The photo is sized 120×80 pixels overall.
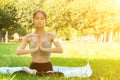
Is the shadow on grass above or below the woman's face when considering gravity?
below

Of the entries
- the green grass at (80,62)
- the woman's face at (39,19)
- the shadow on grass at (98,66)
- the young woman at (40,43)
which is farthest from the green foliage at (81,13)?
the woman's face at (39,19)

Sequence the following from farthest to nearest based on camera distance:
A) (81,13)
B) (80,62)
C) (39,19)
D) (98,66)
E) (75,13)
Answer: (81,13), (75,13), (80,62), (98,66), (39,19)

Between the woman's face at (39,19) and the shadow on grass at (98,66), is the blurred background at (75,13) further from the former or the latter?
the woman's face at (39,19)

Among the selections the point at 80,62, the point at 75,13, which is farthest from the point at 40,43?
the point at 75,13

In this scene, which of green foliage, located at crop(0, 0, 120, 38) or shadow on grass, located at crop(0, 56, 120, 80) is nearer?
shadow on grass, located at crop(0, 56, 120, 80)

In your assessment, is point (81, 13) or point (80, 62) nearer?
point (80, 62)

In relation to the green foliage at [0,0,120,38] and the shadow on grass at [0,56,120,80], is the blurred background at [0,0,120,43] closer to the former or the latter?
the green foliage at [0,0,120,38]

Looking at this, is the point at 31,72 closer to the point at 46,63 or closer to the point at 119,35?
the point at 46,63

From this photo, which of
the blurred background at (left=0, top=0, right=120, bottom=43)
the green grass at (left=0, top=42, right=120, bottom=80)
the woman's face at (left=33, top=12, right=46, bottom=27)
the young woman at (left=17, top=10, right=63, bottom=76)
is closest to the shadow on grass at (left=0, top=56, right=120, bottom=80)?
the green grass at (left=0, top=42, right=120, bottom=80)

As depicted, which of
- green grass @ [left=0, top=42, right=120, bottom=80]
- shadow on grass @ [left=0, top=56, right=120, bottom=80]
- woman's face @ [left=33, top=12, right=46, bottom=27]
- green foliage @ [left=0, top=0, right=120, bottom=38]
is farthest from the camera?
green foliage @ [left=0, top=0, right=120, bottom=38]

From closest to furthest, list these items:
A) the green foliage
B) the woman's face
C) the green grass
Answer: the green grass, the woman's face, the green foliage

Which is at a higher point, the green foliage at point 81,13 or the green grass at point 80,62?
the green foliage at point 81,13

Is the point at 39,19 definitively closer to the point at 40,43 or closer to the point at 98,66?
the point at 40,43

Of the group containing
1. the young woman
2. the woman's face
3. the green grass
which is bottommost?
the green grass
